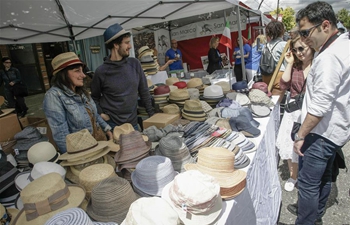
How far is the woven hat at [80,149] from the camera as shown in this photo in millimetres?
1699

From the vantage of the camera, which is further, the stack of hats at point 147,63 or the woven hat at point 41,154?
the stack of hats at point 147,63

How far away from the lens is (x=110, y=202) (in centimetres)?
126

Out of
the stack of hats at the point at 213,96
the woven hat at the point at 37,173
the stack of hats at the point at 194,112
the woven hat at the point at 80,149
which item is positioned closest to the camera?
the woven hat at the point at 37,173

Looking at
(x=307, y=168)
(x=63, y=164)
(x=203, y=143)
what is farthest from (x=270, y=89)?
(x=63, y=164)

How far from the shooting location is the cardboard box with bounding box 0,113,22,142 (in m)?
2.68

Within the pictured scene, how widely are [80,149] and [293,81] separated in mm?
2435

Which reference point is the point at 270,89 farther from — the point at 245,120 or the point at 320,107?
the point at 320,107

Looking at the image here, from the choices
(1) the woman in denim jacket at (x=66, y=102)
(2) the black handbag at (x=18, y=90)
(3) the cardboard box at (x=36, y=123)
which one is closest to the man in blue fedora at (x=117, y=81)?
(1) the woman in denim jacket at (x=66, y=102)

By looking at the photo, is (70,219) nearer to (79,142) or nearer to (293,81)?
(79,142)

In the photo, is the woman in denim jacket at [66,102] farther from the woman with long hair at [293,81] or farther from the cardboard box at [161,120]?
the woman with long hair at [293,81]

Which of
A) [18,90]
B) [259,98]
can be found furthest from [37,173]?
[18,90]

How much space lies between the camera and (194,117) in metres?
2.77

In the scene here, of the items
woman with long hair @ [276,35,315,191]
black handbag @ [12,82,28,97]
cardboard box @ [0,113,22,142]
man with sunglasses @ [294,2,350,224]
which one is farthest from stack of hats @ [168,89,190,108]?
black handbag @ [12,82,28,97]

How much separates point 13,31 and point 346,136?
15.4 feet
